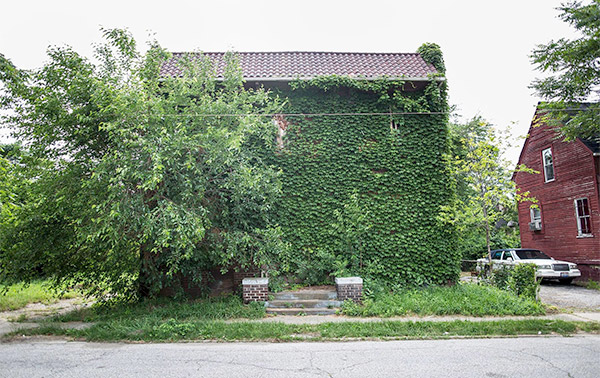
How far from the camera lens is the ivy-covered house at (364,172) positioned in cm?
1207

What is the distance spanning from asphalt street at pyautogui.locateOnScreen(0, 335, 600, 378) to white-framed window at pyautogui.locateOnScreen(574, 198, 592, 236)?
12765mm

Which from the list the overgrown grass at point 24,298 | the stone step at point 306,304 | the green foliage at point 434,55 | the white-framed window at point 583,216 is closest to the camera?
the stone step at point 306,304

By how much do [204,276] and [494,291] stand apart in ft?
27.0

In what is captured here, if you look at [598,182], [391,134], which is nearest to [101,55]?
[391,134]

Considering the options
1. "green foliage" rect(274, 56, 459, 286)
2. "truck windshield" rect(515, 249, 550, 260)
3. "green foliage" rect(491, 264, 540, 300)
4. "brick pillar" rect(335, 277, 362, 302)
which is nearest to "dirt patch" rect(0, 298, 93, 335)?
"brick pillar" rect(335, 277, 362, 302)

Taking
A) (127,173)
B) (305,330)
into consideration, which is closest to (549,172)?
(305,330)

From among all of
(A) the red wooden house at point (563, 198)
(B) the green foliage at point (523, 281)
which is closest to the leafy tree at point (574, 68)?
(A) the red wooden house at point (563, 198)

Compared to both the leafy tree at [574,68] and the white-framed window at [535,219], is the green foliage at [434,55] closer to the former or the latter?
the leafy tree at [574,68]

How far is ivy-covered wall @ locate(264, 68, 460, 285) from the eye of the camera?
12.1 m

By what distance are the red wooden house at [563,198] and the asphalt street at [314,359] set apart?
11743 mm

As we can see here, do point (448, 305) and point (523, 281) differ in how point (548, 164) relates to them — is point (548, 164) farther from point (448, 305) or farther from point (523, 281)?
point (448, 305)

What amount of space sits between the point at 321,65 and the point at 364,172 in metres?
4.24

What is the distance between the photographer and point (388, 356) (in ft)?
21.0

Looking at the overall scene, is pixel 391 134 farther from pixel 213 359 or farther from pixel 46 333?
pixel 46 333
